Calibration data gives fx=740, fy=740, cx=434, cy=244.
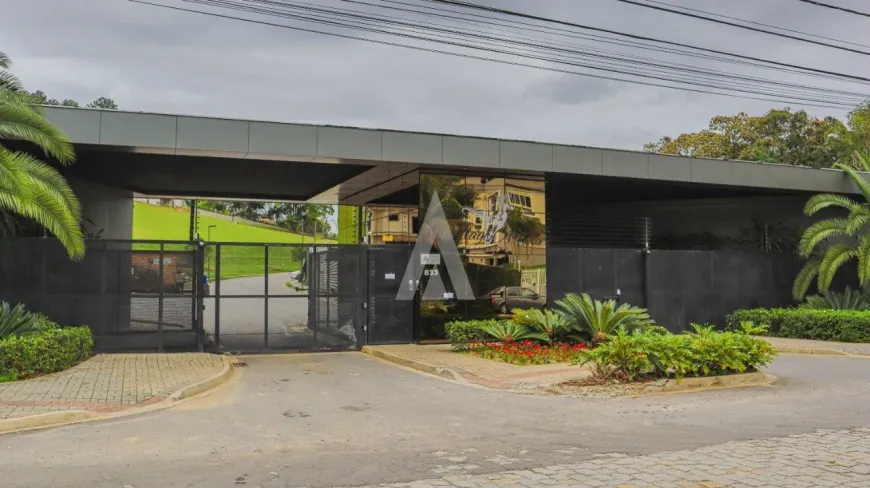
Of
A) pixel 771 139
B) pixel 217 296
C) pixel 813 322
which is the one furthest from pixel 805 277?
pixel 771 139

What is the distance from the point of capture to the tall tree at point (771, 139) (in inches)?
1986

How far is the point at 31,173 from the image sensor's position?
13.0 m

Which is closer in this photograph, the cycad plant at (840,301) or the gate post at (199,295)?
the gate post at (199,295)

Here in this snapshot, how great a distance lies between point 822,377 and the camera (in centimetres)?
1312

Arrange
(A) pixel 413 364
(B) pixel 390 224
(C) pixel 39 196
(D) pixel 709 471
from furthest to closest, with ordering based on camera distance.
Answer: (B) pixel 390 224, (A) pixel 413 364, (C) pixel 39 196, (D) pixel 709 471

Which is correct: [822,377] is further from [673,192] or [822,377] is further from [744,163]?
[673,192]

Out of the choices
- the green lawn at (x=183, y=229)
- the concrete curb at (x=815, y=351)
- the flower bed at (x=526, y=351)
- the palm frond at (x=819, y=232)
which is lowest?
the concrete curb at (x=815, y=351)

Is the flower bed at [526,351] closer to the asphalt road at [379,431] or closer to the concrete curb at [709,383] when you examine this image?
the asphalt road at [379,431]

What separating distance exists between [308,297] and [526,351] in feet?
18.2

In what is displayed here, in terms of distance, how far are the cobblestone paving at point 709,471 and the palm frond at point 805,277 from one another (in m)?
15.9

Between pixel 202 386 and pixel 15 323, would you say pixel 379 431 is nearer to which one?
pixel 202 386

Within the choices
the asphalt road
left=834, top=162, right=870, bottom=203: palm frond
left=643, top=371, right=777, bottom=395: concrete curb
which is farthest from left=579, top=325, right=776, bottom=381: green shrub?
left=834, top=162, right=870, bottom=203: palm frond

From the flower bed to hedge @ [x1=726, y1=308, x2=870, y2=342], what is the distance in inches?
320

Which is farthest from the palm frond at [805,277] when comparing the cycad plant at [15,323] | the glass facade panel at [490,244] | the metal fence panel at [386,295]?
the cycad plant at [15,323]
